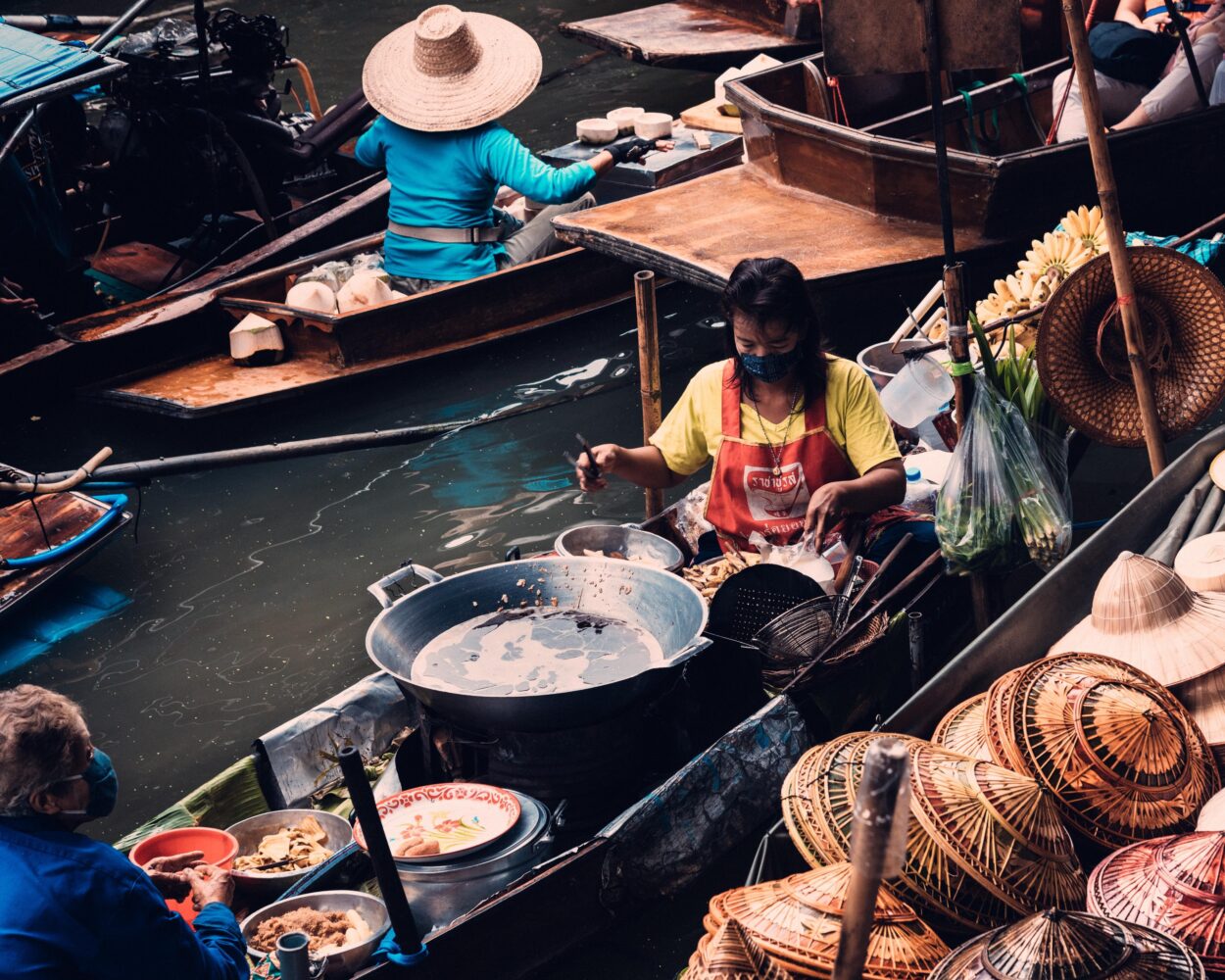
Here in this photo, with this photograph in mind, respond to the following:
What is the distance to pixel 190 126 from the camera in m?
7.66

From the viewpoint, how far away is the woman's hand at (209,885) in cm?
315

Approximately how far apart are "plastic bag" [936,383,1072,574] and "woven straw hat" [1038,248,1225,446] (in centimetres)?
41

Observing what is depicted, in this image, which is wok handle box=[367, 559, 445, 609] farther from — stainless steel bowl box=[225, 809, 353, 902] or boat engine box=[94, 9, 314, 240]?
boat engine box=[94, 9, 314, 240]

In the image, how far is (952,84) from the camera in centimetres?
757

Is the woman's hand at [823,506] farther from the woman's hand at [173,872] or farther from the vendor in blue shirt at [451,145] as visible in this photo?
the vendor in blue shirt at [451,145]

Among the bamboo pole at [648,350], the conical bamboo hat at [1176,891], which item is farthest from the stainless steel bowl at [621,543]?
the conical bamboo hat at [1176,891]

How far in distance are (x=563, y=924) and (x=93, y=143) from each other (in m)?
6.49

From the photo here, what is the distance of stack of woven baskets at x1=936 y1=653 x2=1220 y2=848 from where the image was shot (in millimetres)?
3055

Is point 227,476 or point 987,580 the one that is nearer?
point 987,580

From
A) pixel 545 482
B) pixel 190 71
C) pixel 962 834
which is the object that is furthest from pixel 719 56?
pixel 962 834

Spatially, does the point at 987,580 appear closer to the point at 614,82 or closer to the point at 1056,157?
the point at 1056,157

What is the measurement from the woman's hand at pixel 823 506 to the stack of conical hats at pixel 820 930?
1.24 metres

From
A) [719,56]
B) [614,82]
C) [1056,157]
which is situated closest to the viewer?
[1056,157]

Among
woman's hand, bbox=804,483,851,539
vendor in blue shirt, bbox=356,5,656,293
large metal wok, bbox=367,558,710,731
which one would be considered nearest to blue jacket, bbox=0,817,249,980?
large metal wok, bbox=367,558,710,731
